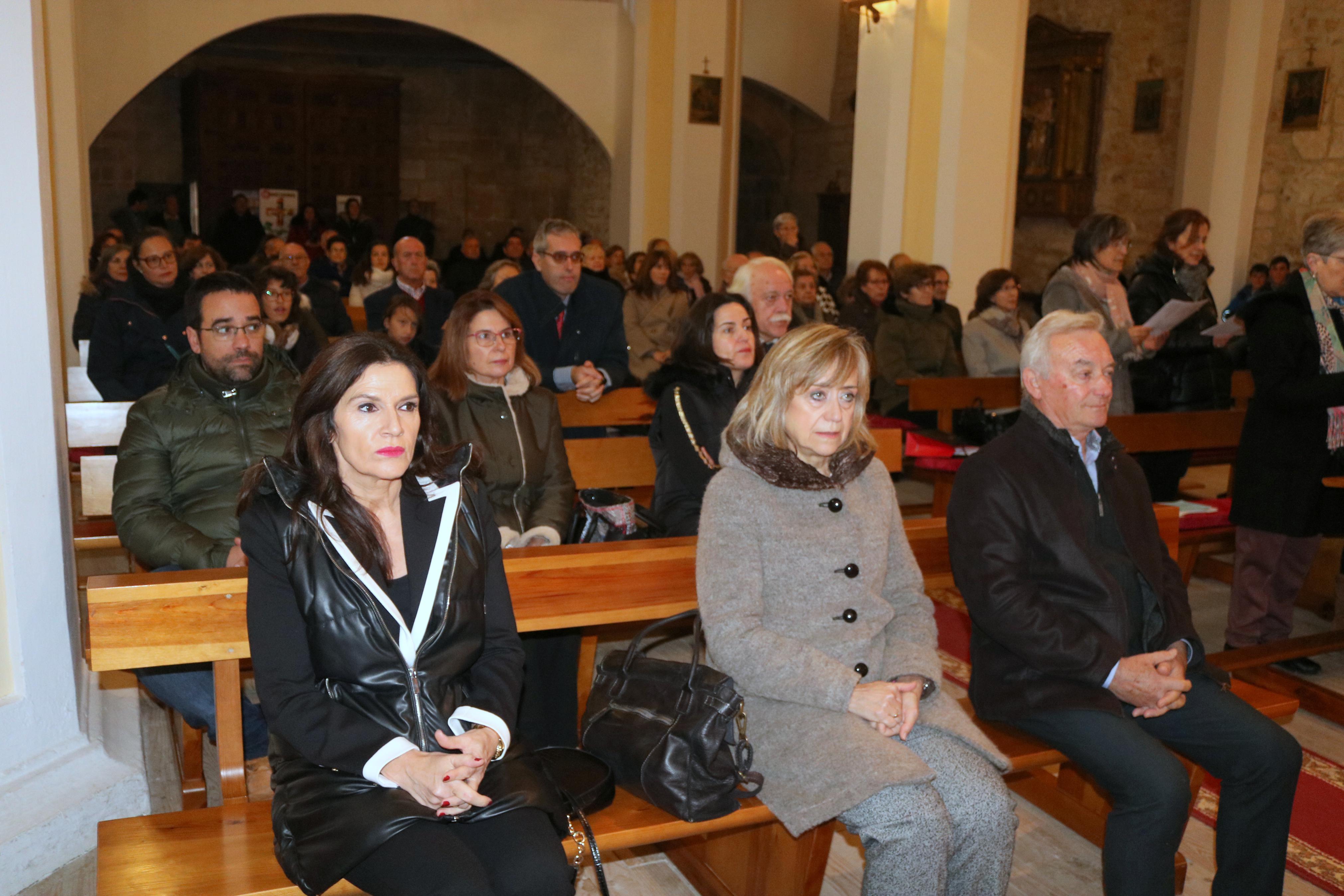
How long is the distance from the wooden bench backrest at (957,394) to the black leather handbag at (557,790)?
362 cm

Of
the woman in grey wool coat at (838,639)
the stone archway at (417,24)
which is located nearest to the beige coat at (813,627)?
the woman in grey wool coat at (838,639)

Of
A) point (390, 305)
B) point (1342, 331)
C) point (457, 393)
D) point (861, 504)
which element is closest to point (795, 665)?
point (861, 504)

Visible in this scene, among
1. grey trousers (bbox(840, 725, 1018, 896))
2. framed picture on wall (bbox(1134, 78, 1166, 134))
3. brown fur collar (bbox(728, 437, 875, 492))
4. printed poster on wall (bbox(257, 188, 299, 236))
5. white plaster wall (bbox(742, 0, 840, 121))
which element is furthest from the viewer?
printed poster on wall (bbox(257, 188, 299, 236))

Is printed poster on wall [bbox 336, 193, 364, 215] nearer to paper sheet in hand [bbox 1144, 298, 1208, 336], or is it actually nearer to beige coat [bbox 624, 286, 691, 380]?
beige coat [bbox 624, 286, 691, 380]

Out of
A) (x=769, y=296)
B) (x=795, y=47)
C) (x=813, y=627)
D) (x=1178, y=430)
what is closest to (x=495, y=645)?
(x=813, y=627)

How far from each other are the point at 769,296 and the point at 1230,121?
7884 mm

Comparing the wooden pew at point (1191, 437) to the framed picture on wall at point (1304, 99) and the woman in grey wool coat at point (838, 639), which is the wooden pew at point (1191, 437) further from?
the framed picture on wall at point (1304, 99)

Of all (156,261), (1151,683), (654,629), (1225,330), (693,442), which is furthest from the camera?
(156,261)

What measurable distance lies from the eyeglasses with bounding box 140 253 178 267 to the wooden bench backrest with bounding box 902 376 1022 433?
3.65 m

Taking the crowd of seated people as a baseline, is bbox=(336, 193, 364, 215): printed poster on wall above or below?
above

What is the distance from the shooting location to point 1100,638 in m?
2.53

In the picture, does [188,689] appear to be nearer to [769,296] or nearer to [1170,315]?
[769,296]

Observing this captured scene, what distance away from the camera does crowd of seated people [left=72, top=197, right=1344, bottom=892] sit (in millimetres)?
2422

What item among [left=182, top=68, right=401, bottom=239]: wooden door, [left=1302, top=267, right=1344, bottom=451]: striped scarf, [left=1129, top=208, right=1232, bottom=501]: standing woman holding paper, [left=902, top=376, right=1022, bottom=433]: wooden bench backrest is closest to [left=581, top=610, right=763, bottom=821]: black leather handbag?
[left=1302, top=267, right=1344, bottom=451]: striped scarf
